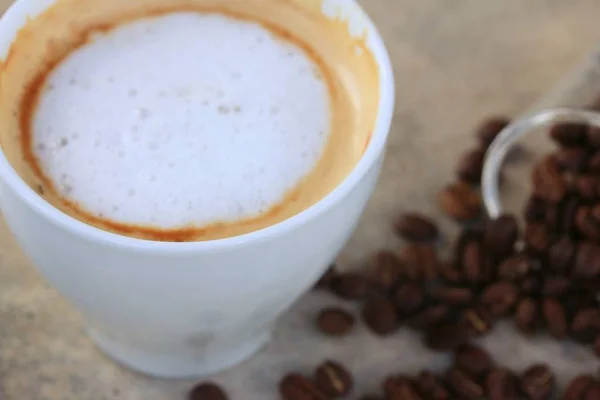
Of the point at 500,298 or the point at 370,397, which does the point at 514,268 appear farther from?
the point at 370,397

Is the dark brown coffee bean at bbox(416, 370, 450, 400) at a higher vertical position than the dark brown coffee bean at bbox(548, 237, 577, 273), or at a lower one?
lower

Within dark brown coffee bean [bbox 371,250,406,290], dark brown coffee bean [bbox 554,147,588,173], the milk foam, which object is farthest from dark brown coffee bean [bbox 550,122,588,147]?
the milk foam

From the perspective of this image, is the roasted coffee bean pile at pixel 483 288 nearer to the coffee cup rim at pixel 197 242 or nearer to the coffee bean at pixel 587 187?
the coffee bean at pixel 587 187

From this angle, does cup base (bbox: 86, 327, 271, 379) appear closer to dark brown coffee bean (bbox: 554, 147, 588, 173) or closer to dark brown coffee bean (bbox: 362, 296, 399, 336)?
dark brown coffee bean (bbox: 362, 296, 399, 336)

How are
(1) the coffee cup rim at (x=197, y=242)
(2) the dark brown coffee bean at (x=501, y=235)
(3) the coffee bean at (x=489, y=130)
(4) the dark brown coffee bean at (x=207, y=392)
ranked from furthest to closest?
(3) the coffee bean at (x=489, y=130)
(2) the dark brown coffee bean at (x=501, y=235)
(4) the dark brown coffee bean at (x=207, y=392)
(1) the coffee cup rim at (x=197, y=242)

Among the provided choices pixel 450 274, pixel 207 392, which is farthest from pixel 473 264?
pixel 207 392

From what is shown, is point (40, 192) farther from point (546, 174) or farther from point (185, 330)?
point (546, 174)

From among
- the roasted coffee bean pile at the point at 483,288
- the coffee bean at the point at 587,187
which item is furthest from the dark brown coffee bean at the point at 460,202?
the coffee bean at the point at 587,187
